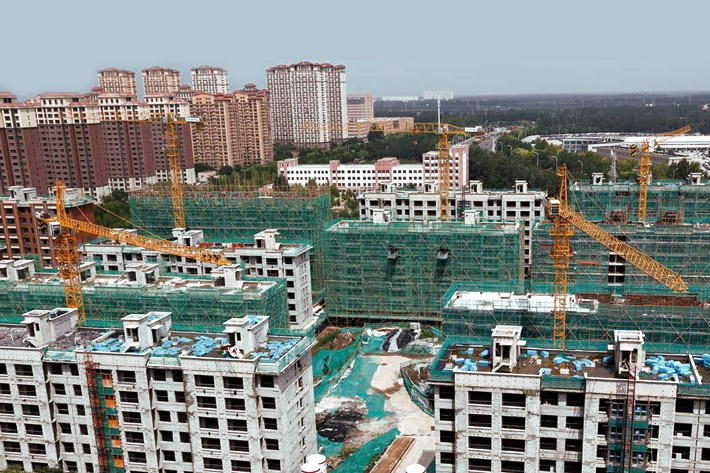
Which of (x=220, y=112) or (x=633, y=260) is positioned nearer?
(x=633, y=260)

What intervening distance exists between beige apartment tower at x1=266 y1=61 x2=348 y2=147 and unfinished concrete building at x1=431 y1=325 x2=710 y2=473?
13133 cm

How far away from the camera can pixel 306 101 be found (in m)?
155

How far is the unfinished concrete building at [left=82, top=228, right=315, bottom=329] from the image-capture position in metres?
42.4

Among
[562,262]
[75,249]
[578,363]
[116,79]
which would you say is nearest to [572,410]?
[578,363]

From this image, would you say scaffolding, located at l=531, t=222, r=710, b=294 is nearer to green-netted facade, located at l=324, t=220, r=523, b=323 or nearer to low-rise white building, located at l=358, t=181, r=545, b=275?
green-netted facade, located at l=324, t=220, r=523, b=323

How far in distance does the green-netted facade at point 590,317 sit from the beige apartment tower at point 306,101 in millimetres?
124190

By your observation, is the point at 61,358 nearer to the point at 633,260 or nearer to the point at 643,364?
the point at 643,364

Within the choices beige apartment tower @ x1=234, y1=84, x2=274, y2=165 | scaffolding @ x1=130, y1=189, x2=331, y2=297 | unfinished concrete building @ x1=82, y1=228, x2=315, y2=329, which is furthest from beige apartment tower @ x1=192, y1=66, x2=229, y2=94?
unfinished concrete building @ x1=82, y1=228, x2=315, y2=329

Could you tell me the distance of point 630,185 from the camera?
50.3 m

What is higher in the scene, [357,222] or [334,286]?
[357,222]

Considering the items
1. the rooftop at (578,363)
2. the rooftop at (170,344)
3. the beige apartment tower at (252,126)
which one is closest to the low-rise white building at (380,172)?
the beige apartment tower at (252,126)

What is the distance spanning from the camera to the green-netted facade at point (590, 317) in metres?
27.3

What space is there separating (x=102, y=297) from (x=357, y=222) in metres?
19.2

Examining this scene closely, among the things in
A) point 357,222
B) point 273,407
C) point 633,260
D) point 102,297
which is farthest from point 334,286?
point 273,407
